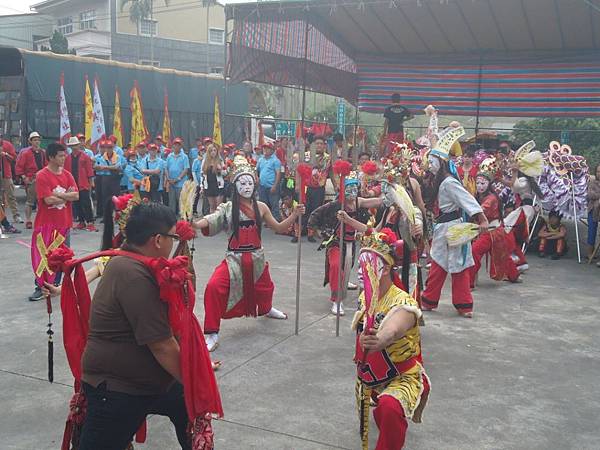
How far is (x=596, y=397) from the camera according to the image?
15.7ft

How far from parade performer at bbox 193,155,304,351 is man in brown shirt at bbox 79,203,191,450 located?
2.96 metres

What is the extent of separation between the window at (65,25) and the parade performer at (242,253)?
122 feet

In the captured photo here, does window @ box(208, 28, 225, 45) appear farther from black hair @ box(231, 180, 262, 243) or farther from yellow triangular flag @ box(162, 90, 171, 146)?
black hair @ box(231, 180, 262, 243)

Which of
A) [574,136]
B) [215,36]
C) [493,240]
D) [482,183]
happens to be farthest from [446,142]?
[215,36]

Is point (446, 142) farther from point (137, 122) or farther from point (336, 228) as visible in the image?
point (137, 122)

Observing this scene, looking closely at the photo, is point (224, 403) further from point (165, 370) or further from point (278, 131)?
point (278, 131)

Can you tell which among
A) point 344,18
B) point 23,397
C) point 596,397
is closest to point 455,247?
point 596,397

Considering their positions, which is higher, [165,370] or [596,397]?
[165,370]

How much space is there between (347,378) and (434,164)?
2.85 metres

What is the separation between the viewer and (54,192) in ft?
22.3

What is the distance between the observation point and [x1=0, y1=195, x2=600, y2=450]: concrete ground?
13.3 feet

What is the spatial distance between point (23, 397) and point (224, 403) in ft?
4.85

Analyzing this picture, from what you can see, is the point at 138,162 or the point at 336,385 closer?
the point at 336,385

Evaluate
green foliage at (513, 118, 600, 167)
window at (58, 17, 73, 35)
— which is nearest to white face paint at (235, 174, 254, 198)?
green foliage at (513, 118, 600, 167)
